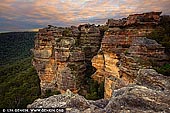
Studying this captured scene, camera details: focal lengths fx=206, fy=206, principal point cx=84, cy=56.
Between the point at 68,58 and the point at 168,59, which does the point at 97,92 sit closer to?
the point at 68,58

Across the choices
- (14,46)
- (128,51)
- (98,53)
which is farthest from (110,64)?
(14,46)

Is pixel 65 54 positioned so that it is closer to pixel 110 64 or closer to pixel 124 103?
pixel 110 64

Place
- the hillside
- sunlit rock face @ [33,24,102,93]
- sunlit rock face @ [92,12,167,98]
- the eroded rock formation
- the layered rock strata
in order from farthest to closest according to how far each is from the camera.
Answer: the hillside → sunlit rock face @ [33,24,102,93] → the eroded rock formation → sunlit rock face @ [92,12,167,98] → the layered rock strata

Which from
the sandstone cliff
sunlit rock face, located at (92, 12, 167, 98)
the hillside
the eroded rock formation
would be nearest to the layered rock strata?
the sandstone cliff

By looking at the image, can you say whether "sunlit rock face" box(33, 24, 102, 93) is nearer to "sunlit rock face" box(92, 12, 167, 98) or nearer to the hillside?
"sunlit rock face" box(92, 12, 167, 98)

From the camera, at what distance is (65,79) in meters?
40.8

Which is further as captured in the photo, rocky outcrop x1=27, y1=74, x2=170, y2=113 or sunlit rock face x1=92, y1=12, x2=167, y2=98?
sunlit rock face x1=92, y1=12, x2=167, y2=98

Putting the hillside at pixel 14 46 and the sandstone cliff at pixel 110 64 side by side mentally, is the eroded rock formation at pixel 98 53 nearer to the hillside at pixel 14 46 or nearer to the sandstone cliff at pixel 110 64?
the sandstone cliff at pixel 110 64

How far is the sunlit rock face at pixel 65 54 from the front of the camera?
134 feet

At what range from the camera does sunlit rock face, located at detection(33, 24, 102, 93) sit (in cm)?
4075

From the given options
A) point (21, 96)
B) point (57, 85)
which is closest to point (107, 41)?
point (57, 85)

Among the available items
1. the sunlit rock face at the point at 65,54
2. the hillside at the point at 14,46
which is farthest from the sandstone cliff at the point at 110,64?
the hillside at the point at 14,46

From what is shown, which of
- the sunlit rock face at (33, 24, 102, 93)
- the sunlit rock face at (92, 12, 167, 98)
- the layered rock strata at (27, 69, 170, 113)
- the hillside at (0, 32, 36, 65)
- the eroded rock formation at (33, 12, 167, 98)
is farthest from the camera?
the hillside at (0, 32, 36, 65)

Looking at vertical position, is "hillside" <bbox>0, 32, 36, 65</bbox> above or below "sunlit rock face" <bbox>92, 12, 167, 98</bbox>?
below
